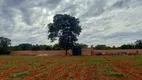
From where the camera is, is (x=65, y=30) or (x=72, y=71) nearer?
(x=72, y=71)

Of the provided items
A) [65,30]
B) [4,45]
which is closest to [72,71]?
[65,30]

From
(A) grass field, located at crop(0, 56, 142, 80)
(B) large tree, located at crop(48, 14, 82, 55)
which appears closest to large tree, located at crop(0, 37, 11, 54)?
(B) large tree, located at crop(48, 14, 82, 55)

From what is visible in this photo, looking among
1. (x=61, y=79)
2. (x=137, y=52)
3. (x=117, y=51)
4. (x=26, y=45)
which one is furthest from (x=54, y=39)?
(x=61, y=79)

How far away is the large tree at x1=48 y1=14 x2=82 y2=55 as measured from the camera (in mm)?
50125

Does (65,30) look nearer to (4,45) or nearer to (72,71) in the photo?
(4,45)

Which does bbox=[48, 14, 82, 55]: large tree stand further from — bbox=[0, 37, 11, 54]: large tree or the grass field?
the grass field

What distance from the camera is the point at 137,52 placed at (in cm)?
4919

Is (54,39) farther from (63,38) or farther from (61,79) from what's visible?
(61,79)

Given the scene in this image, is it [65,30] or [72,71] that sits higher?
[65,30]

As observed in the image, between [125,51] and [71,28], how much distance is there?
1628cm

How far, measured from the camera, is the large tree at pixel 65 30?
50125 millimetres

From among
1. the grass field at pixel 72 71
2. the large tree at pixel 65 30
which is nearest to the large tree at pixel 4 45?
the large tree at pixel 65 30

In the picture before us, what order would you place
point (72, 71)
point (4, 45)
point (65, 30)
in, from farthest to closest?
point (4, 45) → point (65, 30) → point (72, 71)

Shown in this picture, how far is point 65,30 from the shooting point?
5050 cm
